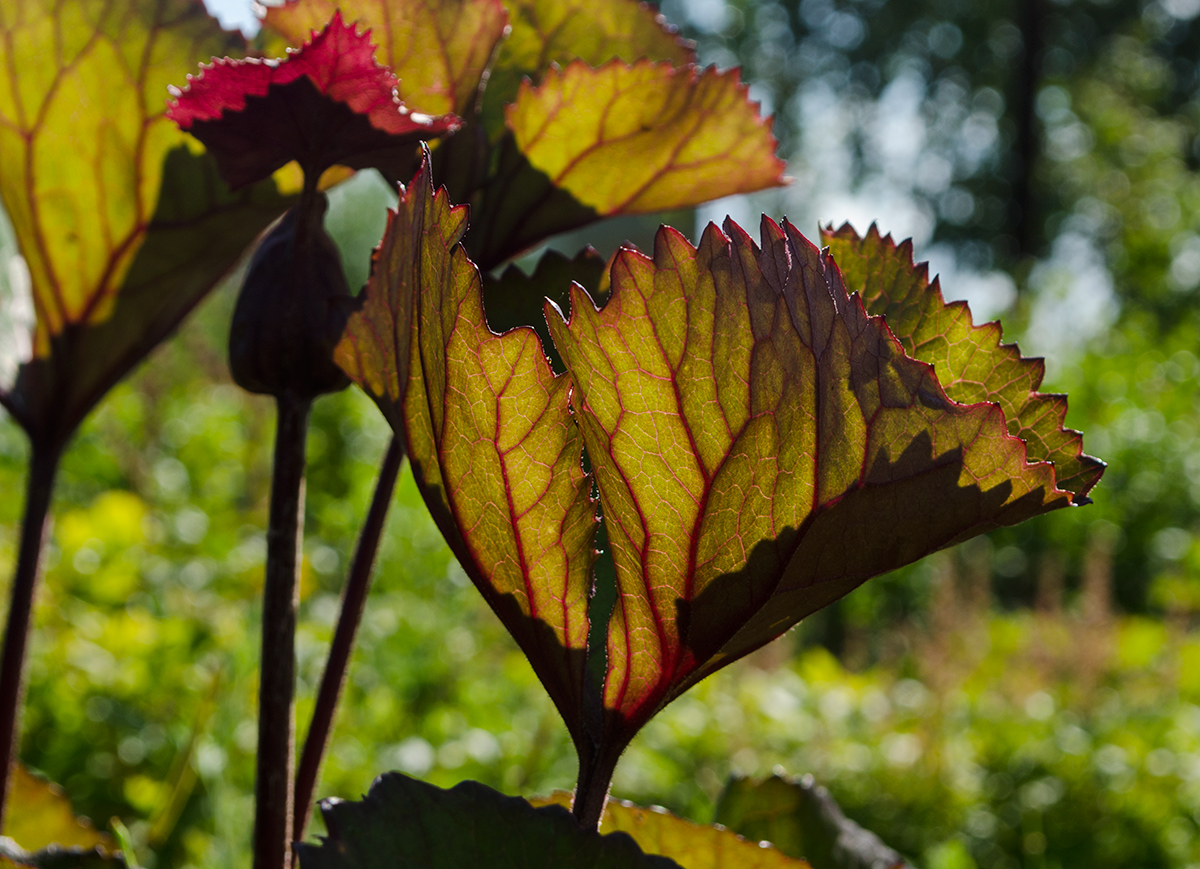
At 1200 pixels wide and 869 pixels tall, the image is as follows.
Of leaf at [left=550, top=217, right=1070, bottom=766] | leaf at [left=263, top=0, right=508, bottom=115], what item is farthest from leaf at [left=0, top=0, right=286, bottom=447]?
leaf at [left=550, top=217, right=1070, bottom=766]

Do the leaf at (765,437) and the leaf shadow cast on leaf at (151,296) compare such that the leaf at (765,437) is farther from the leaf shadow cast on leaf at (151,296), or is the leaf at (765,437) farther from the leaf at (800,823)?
the leaf shadow cast on leaf at (151,296)

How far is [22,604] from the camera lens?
1.90ft

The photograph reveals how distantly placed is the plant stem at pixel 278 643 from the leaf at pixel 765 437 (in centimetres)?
15

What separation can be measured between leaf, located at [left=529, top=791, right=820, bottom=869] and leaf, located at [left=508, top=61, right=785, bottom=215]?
0.29 m

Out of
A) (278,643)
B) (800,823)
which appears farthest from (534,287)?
(800,823)

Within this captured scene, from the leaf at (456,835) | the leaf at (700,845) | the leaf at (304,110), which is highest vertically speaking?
the leaf at (304,110)

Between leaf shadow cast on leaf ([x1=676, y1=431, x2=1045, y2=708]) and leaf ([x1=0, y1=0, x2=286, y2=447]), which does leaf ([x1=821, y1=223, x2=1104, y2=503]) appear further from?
leaf ([x1=0, y1=0, x2=286, y2=447])

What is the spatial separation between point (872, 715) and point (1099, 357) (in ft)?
13.1

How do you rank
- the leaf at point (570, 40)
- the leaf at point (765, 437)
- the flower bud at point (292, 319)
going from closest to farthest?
1. the leaf at point (765, 437)
2. the flower bud at point (292, 319)
3. the leaf at point (570, 40)

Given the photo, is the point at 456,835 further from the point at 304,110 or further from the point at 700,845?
the point at 304,110

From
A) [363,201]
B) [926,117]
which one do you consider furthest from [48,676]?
[926,117]

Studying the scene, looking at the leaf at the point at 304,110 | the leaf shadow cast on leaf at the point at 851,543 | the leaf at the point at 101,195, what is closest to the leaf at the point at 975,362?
the leaf shadow cast on leaf at the point at 851,543

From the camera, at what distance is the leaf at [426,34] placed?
1.48 feet

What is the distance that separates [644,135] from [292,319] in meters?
0.19
